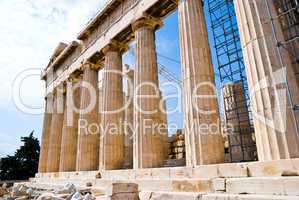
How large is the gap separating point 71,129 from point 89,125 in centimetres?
413

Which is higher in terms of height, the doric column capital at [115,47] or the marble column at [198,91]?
the doric column capital at [115,47]

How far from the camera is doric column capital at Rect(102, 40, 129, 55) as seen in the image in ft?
62.1

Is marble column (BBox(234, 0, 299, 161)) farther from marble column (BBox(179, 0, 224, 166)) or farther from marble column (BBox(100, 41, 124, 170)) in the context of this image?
marble column (BBox(100, 41, 124, 170))

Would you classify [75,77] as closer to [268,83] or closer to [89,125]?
[89,125]

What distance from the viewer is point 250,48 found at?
8852 mm

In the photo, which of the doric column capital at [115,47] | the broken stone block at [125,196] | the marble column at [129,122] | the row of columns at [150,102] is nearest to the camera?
the broken stone block at [125,196]

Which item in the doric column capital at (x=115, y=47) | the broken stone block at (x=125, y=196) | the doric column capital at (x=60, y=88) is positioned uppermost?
the doric column capital at (x=115, y=47)

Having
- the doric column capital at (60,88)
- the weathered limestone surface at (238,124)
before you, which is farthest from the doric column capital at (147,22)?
the doric column capital at (60,88)

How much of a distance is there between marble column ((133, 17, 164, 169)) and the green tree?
3676 centimetres

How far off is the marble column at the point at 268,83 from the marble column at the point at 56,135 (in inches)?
883

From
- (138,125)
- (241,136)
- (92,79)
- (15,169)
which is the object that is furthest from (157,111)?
(15,169)

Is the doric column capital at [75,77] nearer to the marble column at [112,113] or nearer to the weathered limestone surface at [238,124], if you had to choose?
the marble column at [112,113]

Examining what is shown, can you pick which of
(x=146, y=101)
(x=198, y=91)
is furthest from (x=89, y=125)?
(x=198, y=91)

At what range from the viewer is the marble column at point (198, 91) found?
10.2m
